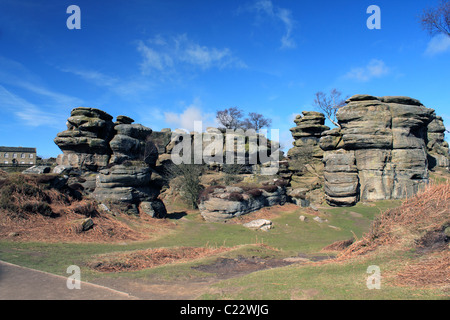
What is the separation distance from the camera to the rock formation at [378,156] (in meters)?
29.3

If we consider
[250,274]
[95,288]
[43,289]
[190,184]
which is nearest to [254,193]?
[190,184]

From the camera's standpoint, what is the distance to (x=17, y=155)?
64938mm

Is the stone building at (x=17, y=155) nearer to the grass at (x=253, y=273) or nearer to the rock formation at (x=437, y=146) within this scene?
the grass at (x=253, y=273)

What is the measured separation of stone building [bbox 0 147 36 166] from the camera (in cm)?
6363

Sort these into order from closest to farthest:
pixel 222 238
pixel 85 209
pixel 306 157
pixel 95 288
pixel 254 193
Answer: pixel 95 288
pixel 85 209
pixel 222 238
pixel 254 193
pixel 306 157

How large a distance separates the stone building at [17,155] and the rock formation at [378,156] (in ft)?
214

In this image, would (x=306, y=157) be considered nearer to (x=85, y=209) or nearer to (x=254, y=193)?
(x=254, y=193)

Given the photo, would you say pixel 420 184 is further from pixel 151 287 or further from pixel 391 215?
pixel 151 287

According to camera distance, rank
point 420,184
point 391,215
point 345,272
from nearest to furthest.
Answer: point 345,272 → point 391,215 → point 420,184

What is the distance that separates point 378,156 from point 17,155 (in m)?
73.1

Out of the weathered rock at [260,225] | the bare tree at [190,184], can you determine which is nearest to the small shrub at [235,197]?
the weathered rock at [260,225]
